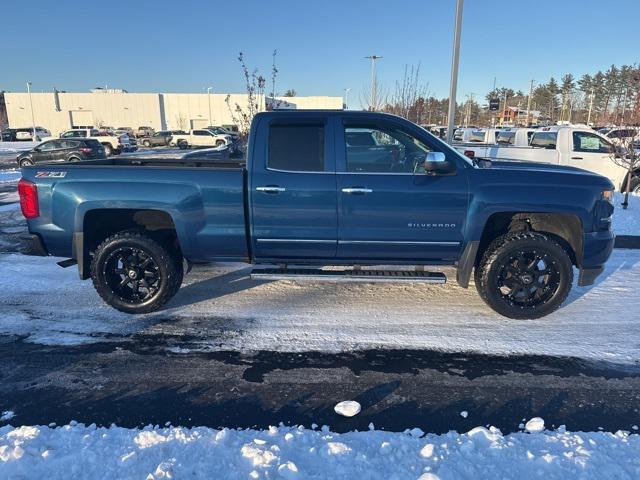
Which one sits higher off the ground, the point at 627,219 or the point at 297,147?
the point at 297,147

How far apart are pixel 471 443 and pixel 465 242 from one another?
2225 mm

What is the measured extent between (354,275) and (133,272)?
89.7 inches

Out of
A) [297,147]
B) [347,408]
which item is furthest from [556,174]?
[347,408]

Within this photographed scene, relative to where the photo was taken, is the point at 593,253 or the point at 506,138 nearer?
the point at 593,253

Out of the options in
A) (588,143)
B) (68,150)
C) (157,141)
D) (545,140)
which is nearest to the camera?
(588,143)

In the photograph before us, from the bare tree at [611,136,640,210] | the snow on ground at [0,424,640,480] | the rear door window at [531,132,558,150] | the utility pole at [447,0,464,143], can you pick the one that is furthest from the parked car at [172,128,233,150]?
the snow on ground at [0,424,640,480]

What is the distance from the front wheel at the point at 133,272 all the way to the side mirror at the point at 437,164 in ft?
8.97

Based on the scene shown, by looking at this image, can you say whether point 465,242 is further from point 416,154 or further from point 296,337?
point 296,337

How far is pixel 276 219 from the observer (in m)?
4.40

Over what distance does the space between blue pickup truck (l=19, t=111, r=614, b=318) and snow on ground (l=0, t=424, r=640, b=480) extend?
1.92 metres

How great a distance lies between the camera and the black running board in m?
4.41

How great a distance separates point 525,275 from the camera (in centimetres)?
445

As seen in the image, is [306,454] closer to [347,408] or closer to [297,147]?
[347,408]

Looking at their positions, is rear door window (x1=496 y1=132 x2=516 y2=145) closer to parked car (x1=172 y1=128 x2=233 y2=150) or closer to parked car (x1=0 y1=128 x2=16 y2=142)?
parked car (x1=172 y1=128 x2=233 y2=150)
